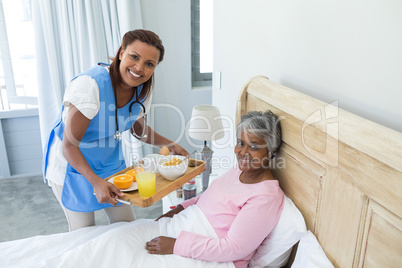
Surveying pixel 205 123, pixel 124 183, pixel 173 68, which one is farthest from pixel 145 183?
pixel 173 68

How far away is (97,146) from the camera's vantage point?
5.58ft

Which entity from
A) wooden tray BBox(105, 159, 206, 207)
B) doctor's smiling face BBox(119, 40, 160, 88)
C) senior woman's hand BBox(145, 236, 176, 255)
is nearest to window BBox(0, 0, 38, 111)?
doctor's smiling face BBox(119, 40, 160, 88)

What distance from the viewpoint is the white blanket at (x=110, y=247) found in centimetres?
133

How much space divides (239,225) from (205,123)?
0.70 metres

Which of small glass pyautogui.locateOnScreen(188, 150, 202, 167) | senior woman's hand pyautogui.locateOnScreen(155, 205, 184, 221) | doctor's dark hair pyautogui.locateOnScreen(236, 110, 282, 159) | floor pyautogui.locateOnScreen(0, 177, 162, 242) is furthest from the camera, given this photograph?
floor pyautogui.locateOnScreen(0, 177, 162, 242)

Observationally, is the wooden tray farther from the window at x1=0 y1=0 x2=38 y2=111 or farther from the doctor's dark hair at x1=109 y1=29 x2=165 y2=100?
the window at x1=0 y1=0 x2=38 y2=111

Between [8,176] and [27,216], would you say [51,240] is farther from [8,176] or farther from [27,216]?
[8,176]

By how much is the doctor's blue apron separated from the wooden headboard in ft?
2.37

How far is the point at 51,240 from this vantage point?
1.54 meters

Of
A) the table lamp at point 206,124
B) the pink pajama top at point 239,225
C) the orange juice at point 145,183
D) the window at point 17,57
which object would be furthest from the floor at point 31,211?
the pink pajama top at point 239,225

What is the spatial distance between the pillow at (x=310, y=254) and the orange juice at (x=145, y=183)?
65 centimetres

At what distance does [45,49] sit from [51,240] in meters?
2.04

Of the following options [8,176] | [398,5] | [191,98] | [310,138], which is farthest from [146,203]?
[8,176]

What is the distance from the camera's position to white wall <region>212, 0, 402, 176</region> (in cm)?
108
